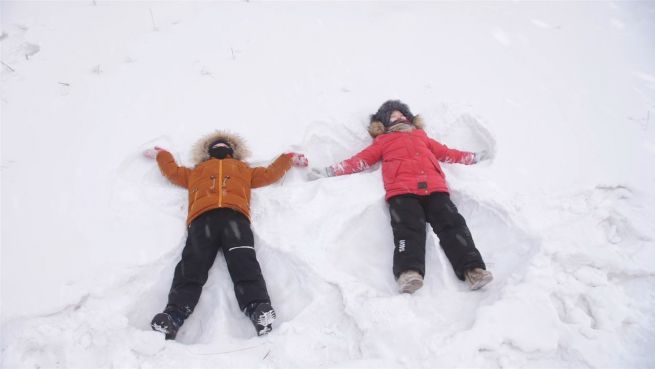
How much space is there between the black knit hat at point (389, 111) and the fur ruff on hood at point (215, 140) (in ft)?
4.53

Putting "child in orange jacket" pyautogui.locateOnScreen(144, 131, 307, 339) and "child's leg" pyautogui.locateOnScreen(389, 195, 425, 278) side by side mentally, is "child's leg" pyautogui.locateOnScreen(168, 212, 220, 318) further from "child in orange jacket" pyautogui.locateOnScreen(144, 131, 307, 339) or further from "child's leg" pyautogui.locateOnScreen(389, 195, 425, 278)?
"child's leg" pyautogui.locateOnScreen(389, 195, 425, 278)

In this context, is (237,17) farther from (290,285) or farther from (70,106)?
(290,285)

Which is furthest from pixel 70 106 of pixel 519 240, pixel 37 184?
pixel 519 240

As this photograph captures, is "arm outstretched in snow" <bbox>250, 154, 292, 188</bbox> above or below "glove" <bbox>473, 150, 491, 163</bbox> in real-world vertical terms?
above

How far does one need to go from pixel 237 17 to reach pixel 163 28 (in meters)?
0.98

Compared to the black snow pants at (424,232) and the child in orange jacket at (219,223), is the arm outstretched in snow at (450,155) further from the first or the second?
the child in orange jacket at (219,223)

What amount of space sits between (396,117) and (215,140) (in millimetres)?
1797

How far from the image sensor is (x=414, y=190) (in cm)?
345

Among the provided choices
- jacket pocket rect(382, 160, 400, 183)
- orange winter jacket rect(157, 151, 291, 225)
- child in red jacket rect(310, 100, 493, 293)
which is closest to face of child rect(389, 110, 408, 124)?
child in red jacket rect(310, 100, 493, 293)

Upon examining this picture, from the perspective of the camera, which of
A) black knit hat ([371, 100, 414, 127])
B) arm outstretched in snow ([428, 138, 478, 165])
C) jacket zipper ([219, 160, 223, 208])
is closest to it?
jacket zipper ([219, 160, 223, 208])

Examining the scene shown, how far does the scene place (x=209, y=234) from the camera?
123 inches

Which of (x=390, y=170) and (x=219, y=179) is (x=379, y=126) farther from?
(x=219, y=179)

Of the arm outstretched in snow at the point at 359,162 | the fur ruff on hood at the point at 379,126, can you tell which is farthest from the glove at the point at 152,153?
the fur ruff on hood at the point at 379,126

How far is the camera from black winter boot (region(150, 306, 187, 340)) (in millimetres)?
2557
